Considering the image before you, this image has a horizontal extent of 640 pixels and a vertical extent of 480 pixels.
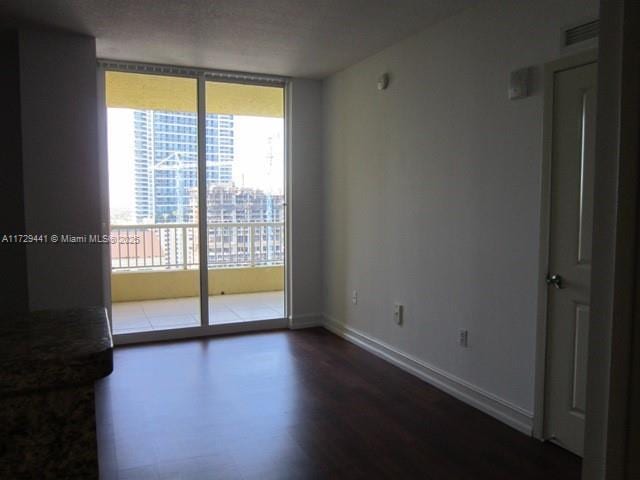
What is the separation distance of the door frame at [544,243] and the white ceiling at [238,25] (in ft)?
2.69

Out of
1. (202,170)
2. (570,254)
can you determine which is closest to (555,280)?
(570,254)

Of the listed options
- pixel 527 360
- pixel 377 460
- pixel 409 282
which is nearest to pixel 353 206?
pixel 409 282

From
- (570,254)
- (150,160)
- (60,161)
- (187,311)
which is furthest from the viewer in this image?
(187,311)

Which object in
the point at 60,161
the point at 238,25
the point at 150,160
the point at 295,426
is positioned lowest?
the point at 295,426

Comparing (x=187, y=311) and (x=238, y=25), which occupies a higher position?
(x=238, y=25)

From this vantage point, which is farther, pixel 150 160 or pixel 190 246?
pixel 190 246

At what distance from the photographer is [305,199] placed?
5.26 meters

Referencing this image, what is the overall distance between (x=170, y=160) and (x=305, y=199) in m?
1.37

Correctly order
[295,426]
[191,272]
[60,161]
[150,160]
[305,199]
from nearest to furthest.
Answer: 1. [295,426]
2. [60,161]
3. [150,160]
4. [305,199]
5. [191,272]

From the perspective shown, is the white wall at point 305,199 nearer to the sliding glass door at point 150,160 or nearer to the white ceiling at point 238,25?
the white ceiling at point 238,25

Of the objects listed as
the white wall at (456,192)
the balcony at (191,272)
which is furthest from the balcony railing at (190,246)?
the white wall at (456,192)

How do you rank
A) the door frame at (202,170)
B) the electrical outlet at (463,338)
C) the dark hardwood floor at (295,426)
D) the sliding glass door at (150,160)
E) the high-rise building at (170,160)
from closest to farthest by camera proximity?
the dark hardwood floor at (295,426), the electrical outlet at (463,338), the door frame at (202,170), the sliding glass door at (150,160), the high-rise building at (170,160)

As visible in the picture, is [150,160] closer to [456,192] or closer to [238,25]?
[238,25]

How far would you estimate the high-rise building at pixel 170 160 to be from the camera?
15.8ft
